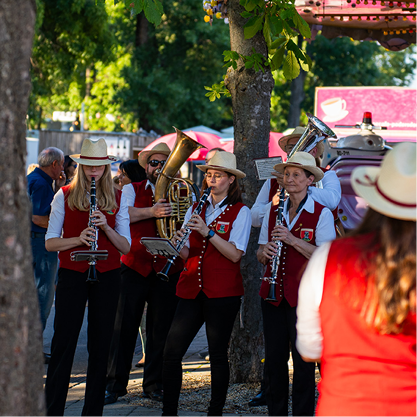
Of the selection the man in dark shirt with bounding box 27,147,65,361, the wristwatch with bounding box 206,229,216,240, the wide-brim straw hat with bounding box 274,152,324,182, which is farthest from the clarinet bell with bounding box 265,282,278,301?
the man in dark shirt with bounding box 27,147,65,361

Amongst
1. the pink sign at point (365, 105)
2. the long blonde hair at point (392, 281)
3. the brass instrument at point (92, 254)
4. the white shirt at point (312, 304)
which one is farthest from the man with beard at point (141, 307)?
the pink sign at point (365, 105)

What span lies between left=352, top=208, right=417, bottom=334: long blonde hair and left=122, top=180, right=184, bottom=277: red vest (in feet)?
11.1

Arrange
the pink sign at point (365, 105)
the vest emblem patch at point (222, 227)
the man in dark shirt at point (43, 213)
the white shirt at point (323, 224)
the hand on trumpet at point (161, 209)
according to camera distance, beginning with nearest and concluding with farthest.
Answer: the white shirt at point (323, 224) → the vest emblem patch at point (222, 227) → the hand on trumpet at point (161, 209) → the man in dark shirt at point (43, 213) → the pink sign at point (365, 105)

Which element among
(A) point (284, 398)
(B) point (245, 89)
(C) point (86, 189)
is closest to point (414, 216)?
(A) point (284, 398)

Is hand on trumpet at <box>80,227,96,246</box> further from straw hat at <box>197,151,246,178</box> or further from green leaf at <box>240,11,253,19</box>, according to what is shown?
green leaf at <box>240,11,253,19</box>

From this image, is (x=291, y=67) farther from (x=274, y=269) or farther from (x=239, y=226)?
(x=274, y=269)

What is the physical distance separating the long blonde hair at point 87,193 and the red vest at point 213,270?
2.41ft

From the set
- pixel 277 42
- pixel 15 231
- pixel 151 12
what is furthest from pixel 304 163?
pixel 15 231

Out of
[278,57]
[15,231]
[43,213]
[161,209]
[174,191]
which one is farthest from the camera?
[43,213]

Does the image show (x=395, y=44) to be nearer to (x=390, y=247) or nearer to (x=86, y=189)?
(x=86, y=189)

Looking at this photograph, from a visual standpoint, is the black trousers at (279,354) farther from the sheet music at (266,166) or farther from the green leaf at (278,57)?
the green leaf at (278,57)

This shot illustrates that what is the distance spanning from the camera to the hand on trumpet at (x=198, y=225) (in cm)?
450

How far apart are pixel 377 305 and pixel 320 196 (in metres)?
2.86

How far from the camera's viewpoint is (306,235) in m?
4.41
